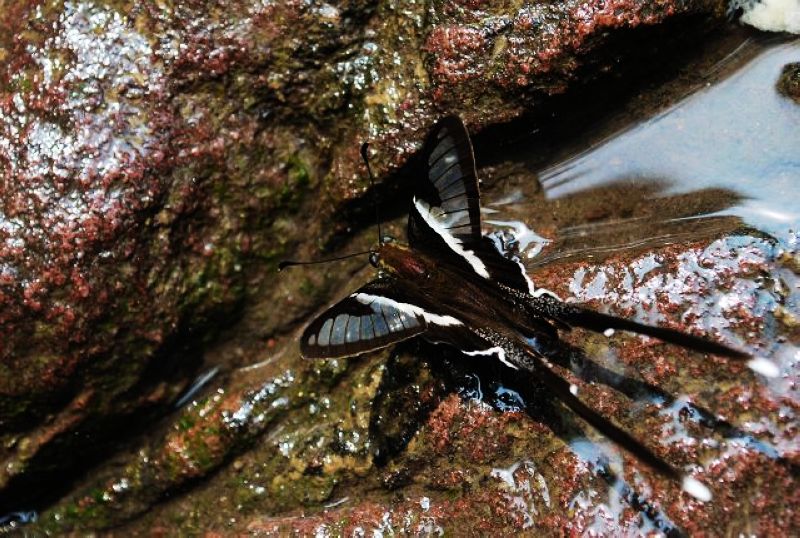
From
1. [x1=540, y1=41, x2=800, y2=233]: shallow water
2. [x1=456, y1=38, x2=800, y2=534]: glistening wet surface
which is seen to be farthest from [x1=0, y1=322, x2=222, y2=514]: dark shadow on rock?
[x1=540, y1=41, x2=800, y2=233]: shallow water

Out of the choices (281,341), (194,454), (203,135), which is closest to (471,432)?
(281,341)

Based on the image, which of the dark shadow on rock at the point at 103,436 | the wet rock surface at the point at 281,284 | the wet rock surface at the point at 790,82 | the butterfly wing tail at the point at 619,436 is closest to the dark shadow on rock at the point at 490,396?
the wet rock surface at the point at 281,284

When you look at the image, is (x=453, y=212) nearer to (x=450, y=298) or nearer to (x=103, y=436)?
(x=450, y=298)

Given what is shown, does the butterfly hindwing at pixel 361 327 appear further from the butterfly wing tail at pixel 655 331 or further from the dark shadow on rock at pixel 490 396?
the butterfly wing tail at pixel 655 331

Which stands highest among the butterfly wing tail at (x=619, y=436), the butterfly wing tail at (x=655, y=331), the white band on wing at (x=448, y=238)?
the white band on wing at (x=448, y=238)

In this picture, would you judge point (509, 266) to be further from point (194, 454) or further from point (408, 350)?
point (194, 454)
